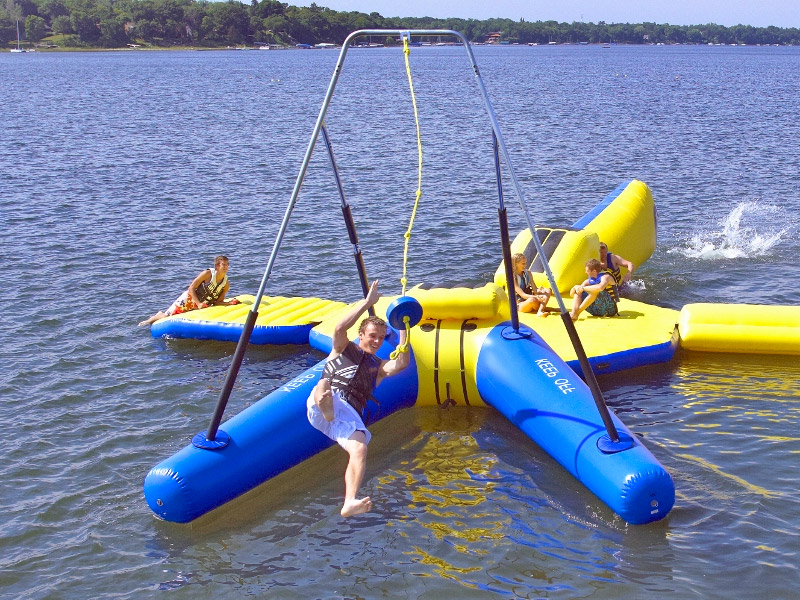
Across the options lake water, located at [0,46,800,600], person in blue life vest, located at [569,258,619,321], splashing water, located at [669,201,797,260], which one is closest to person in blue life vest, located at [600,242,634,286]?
person in blue life vest, located at [569,258,619,321]

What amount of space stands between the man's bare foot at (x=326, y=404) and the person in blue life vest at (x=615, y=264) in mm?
5978

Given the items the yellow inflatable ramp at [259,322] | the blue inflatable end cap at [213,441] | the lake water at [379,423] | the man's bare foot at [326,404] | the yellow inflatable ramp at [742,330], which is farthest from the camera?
the yellow inflatable ramp at [259,322]

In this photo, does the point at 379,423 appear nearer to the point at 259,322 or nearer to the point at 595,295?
the point at 259,322

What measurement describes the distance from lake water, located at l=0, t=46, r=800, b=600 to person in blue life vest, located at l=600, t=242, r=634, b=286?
1070 mm

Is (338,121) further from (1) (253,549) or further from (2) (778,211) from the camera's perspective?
(1) (253,549)

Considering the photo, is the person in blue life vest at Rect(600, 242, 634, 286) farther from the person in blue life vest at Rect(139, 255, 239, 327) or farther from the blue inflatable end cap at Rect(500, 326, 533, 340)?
the person in blue life vest at Rect(139, 255, 239, 327)

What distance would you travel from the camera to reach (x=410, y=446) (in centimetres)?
922

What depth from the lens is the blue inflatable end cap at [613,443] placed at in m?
7.69

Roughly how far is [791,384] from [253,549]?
6327 millimetres

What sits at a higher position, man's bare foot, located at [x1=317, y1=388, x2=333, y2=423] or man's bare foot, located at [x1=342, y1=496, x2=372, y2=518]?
man's bare foot, located at [x1=317, y1=388, x2=333, y2=423]

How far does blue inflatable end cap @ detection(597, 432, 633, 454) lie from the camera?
25.2ft

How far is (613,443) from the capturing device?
7770 mm

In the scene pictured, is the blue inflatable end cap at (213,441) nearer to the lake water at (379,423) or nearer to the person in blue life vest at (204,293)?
the lake water at (379,423)

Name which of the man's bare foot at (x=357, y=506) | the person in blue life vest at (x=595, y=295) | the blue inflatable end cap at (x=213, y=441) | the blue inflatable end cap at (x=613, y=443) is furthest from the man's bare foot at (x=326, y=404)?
the person in blue life vest at (x=595, y=295)
